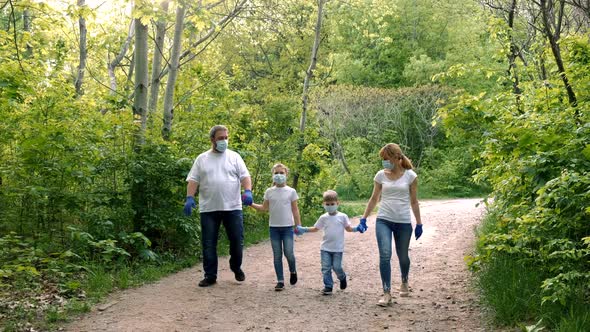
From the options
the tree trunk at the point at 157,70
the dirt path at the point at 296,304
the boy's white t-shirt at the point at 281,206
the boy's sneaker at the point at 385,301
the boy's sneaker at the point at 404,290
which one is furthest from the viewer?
the tree trunk at the point at 157,70

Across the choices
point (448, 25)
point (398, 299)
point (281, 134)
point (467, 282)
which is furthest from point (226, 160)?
point (448, 25)

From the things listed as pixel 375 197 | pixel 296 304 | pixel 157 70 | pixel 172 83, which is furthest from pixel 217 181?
pixel 157 70

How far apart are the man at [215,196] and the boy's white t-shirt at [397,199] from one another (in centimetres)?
179

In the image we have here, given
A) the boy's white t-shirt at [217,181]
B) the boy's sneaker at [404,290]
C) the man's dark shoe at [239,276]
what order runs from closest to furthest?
the boy's sneaker at [404,290]
the boy's white t-shirt at [217,181]
the man's dark shoe at [239,276]

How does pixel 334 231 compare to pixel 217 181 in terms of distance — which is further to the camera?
pixel 217 181

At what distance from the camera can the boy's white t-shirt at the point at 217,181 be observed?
7625 mm

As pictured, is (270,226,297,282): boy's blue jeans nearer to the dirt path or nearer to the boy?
the dirt path

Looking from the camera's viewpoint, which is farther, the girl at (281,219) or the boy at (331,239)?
the girl at (281,219)

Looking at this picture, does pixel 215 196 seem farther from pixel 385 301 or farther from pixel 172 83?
pixel 172 83

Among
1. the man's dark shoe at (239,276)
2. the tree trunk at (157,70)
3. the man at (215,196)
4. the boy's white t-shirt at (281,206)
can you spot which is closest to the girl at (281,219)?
the boy's white t-shirt at (281,206)

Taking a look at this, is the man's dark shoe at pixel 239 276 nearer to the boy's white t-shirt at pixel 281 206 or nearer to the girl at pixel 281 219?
the girl at pixel 281 219

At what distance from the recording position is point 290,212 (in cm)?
754

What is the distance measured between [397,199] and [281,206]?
5.01 feet

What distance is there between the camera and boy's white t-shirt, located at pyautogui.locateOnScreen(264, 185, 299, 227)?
7508mm
